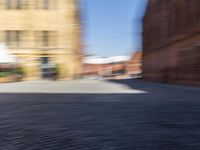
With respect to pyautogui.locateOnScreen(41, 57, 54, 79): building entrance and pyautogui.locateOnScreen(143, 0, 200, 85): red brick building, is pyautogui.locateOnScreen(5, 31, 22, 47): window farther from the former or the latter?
pyautogui.locateOnScreen(143, 0, 200, 85): red brick building

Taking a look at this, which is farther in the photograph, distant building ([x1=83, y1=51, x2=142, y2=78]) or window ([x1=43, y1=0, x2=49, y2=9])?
A: distant building ([x1=83, y1=51, x2=142, y2=78])

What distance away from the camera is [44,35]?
32.3m

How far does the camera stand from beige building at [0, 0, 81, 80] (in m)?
32.0

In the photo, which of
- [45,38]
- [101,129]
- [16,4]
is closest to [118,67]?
[45,38]

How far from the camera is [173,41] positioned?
23.3 meters

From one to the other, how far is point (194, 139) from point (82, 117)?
88.9 inches

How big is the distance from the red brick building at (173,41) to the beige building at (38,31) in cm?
651

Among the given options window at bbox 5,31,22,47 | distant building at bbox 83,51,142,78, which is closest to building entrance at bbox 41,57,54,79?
window at bbox 5,31,22,47

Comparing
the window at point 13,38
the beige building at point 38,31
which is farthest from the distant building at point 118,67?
the window at point 13,38

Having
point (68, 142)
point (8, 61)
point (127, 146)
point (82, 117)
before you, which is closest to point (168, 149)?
point (127, 146)

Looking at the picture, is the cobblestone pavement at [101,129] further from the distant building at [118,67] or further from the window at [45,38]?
the distant building at [118,67]

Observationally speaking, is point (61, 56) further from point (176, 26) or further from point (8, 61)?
point (176, 26)

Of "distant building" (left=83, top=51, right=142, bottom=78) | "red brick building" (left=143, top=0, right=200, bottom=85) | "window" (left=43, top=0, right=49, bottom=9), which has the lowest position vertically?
"distant building" (left=83, top=51, right=142, bottom=78)

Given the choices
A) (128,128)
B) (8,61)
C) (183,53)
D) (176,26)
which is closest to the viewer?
(128,128)
